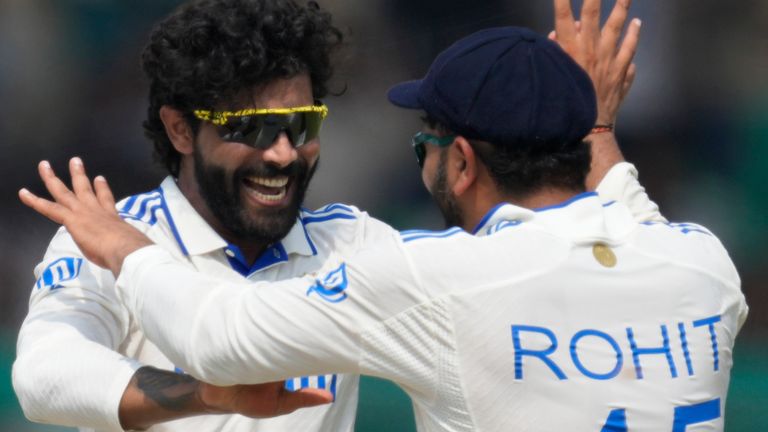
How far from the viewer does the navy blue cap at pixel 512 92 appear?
6.61 ft

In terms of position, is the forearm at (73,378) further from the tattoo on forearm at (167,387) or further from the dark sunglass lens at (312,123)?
the dark sunglass lens at (312,123)

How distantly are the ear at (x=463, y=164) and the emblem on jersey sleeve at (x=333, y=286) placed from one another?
305mm

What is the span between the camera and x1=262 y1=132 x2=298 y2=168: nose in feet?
8.61

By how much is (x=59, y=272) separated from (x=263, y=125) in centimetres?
56

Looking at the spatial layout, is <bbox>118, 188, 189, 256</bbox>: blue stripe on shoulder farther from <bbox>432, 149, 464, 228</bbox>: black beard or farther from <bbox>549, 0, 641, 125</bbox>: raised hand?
<bbox>549, 0, 641, 125</bbox>: raised hand

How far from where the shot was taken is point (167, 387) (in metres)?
2.20

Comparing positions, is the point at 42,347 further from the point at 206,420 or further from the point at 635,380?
the point at 635,380

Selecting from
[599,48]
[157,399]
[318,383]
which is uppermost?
[599,48]

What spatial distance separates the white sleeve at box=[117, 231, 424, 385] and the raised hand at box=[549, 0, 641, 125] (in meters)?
0.85

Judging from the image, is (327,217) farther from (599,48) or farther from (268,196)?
(599,48)

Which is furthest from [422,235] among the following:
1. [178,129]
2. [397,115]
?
[397,115]

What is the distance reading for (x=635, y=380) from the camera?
1942 millimetres

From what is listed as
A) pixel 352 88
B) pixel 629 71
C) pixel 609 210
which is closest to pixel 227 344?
pixel 609 210

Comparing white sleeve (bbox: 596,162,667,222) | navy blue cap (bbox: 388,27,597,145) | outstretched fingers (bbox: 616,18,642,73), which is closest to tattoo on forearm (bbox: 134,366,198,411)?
navy blue cap (bbox: 388,27,597,145)
